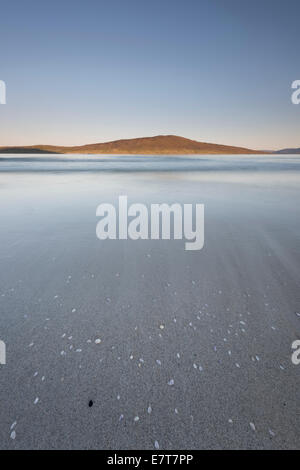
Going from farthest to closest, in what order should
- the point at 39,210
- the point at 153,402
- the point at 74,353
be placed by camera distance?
the point at 39,210
the point at 74,353
the point at 153,402

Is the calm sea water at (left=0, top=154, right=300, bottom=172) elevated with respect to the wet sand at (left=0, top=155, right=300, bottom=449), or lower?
elevated

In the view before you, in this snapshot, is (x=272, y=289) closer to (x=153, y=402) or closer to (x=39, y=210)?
(x=153, y=402)

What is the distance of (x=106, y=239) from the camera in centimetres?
484

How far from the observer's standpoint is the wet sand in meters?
1.53

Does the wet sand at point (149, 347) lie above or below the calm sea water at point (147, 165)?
below

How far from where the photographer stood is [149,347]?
2119 mm

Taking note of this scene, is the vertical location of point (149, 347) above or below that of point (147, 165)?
below

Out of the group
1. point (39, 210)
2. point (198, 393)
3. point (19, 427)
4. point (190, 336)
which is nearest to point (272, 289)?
point (190, 336)

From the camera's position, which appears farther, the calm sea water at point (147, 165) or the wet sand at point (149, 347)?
the calm sea water at point (147, 165)

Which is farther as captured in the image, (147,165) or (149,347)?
(147,165)

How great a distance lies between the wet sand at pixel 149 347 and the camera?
1526 mm

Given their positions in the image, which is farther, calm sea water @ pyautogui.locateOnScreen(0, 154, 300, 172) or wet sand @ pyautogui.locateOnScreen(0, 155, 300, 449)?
calm sea water @ pyautogui.locateOnScreen(0, 154, 300, 172)
